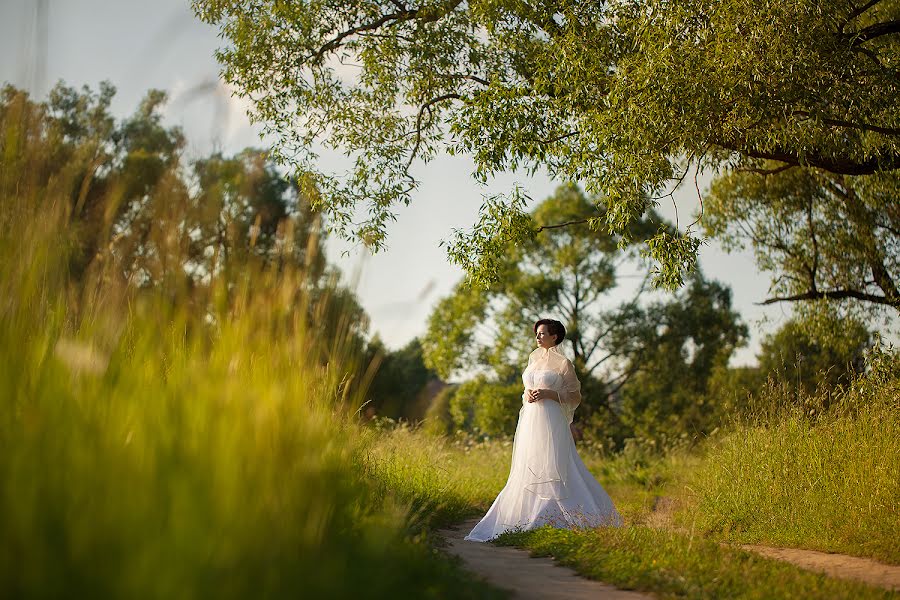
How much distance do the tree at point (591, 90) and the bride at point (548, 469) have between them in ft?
5.58

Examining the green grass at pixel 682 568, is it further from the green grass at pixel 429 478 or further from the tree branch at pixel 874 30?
the tree branch at pixel 874 30

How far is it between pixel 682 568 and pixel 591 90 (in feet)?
21.3

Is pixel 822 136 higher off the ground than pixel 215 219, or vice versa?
pixel 822 136

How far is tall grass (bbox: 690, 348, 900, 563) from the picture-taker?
7.58 metres

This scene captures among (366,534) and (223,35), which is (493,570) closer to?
(366,534)

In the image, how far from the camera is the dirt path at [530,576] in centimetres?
478

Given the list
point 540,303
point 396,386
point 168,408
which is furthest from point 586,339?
point 168,408

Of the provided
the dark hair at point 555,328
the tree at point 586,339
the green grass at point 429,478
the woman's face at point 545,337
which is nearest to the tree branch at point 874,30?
the dark hair at point 555,328

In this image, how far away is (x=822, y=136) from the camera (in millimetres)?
9914

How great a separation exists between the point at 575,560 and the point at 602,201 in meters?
4.70

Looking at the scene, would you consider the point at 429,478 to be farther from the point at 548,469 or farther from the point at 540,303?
the point at 540,303

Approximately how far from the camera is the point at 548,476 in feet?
29.1

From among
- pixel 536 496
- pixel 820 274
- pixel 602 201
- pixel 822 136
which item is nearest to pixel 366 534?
pixel 536 496

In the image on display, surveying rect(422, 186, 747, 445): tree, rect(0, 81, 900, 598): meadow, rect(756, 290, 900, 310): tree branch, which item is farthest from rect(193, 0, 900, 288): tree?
rect(422, 186, 747, 445): tree
